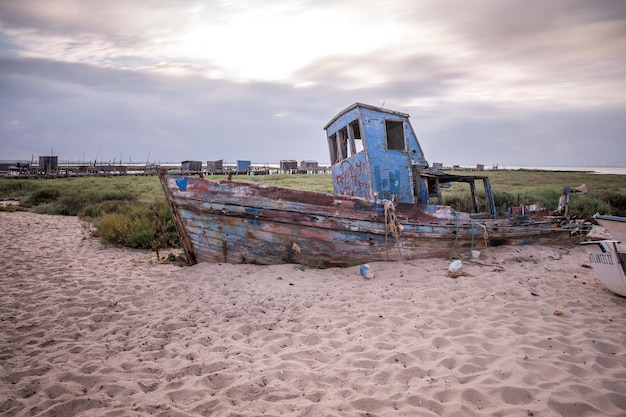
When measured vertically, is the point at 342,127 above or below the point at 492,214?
above

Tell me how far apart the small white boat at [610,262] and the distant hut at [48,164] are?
3933cm

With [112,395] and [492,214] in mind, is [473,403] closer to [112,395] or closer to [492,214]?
[112,395]

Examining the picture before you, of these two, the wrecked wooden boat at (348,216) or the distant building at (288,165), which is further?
the distant building at (288,165)

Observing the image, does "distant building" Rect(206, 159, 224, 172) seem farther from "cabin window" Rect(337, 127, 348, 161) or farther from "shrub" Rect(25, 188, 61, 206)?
"cabin window" Rect(337, 127, 348, 161)

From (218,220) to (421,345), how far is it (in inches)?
137

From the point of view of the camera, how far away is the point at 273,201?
17.7ft

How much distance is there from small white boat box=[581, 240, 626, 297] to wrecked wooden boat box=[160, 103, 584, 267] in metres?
1.96

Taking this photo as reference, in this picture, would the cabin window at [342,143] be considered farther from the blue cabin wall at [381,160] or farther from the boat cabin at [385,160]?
the blue cabin wall at [381,160]

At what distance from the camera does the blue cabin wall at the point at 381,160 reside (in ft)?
21.0

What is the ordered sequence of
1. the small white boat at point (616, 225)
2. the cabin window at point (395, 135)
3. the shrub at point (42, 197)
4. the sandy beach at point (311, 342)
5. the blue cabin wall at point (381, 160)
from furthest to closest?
the shrub at point (42, 197)
the cabin window at point (395, 135)
the blue cabin wall at point (381, 160)
the small white boat at point (616, 225)
the sandy beach at point (311, 342)

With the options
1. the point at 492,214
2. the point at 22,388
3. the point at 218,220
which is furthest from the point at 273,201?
the point at 492,214

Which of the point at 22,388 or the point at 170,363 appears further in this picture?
the point at 170,363

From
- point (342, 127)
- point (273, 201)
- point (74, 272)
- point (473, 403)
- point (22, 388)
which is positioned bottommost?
point (473, 403)

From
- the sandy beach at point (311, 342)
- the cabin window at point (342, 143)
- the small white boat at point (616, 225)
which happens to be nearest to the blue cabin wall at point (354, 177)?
the cabin window at point (342, 143)
